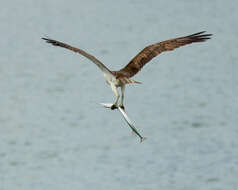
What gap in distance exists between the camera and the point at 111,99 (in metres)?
27.9

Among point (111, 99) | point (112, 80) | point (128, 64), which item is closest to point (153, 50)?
point (128, 64)

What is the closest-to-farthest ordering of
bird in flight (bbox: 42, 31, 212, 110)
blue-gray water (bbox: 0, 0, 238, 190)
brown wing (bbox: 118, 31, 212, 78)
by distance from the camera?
bird in flight (bbox: 42, 31, 212, 110) < brown wing (bbox: 118, 31, 212, 78) < blue-gray water (bbox: 0, 0, 238, 190)

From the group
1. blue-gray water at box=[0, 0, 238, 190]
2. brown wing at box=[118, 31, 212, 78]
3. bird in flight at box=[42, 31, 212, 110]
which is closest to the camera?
bird in flight at box=[42, 31, 212, 110]

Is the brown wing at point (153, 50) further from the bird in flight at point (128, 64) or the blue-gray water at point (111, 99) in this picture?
the blue-gray water at point (111, 99)

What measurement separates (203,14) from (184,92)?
9517mm

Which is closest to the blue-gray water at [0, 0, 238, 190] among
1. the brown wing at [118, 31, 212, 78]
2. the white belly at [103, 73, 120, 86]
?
the brown wing at [118, 31, 212, 78]

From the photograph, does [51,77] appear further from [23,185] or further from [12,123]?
[23,185]

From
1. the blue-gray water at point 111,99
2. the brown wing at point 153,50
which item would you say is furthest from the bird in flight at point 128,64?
the blue-gray water at point 111,99

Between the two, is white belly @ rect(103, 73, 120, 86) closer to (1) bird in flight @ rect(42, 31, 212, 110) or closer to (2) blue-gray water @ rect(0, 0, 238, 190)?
(1) bird in flight @ rect(42, 31, 212, 110)

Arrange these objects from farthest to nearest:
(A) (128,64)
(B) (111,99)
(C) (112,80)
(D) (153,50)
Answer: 1. (B) (111,99)
2. (D) (153,50)
3. (A) (128,64)
4. (C) (112,80)

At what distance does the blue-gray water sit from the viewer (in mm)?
23812

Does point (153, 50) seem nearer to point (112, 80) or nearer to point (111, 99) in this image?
point (112, 80)

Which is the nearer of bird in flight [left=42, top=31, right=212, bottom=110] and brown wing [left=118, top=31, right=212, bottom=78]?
bird in flight [left=42, top=31, right=212, bottom=110]

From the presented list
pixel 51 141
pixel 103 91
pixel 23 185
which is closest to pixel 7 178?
pixel 23 185
